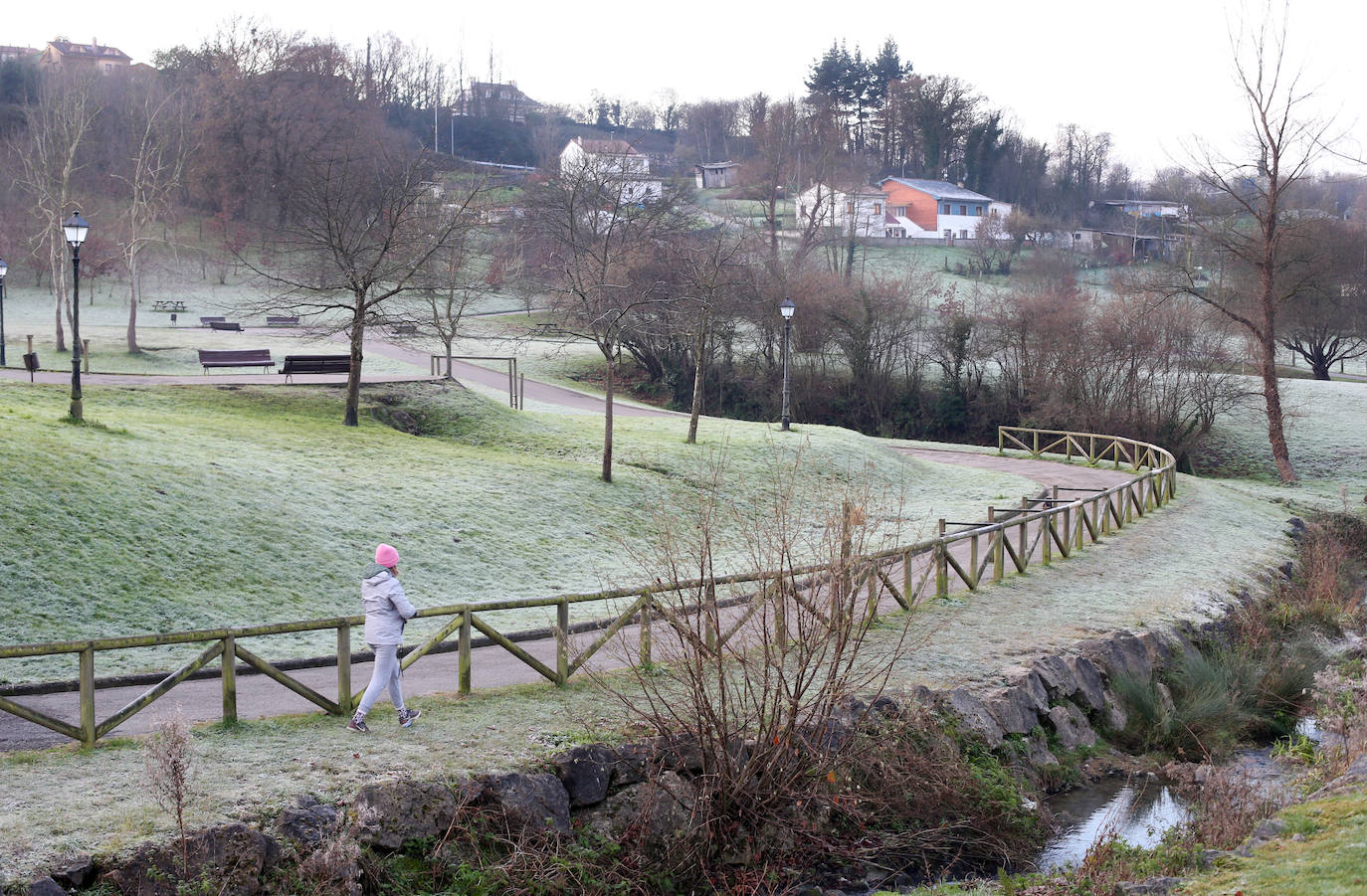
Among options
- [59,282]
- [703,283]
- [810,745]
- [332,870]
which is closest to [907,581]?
[810,745]

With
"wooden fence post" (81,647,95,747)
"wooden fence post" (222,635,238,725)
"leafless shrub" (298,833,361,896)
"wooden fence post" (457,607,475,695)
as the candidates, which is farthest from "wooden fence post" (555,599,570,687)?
"wooden fence post" (81,647,95,747)

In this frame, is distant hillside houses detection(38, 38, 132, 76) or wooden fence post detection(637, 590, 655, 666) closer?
wooden fence post detection(637, 590, 655, 666)

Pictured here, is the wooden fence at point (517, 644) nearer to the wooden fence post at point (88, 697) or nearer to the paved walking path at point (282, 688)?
the wooden fence post at point (88, 697)

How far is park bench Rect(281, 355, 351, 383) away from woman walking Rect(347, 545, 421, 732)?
69.0 ft

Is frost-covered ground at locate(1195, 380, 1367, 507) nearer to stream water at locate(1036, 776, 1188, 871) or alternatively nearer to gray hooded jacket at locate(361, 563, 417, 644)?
stream water at locate(1036, 776, 1188, 871)

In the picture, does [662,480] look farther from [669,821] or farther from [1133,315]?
[1133,315]

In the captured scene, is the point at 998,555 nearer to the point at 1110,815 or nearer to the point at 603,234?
the point at 1110,815

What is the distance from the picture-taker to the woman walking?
8609 millimetres

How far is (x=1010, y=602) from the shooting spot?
50.4 feet

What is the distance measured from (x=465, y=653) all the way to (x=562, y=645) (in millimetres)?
948

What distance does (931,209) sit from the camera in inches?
3740

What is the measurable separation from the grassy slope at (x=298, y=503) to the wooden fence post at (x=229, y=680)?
9.61 ft

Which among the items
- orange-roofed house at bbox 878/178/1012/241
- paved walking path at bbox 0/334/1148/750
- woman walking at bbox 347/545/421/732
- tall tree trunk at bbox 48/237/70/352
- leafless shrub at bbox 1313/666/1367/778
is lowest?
leafless shrub at bbox 1313/666/1367/778

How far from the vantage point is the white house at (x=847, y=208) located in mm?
73812
